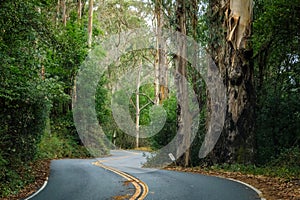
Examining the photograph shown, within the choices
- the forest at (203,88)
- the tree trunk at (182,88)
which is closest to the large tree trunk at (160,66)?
the forest at (203,88)

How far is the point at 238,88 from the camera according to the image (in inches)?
675

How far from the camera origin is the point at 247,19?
679 inches

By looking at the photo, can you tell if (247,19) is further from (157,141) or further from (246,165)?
(157,141)

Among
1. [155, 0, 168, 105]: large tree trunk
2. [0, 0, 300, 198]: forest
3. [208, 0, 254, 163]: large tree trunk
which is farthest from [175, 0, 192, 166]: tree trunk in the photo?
[155, 0, 168, 105]: large tree trunk

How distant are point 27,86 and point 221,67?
10.1 meters

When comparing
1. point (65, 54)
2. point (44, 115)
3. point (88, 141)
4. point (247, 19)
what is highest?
point (247, 19)

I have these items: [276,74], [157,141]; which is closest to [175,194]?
[276,74]

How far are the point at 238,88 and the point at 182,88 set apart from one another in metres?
5.15

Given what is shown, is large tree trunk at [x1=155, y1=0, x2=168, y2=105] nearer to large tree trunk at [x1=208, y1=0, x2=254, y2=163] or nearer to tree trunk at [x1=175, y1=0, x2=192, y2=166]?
tree trunk at [x1=175, y1=0, x2=192, y2=166]

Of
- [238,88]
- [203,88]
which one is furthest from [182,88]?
[238,88]

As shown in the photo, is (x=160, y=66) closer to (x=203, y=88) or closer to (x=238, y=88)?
(x=203, y=88)

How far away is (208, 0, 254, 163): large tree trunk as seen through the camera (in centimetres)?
1692

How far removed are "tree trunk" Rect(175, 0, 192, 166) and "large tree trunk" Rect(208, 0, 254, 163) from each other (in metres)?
4.05

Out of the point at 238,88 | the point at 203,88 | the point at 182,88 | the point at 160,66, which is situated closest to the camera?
the point at 238,88
